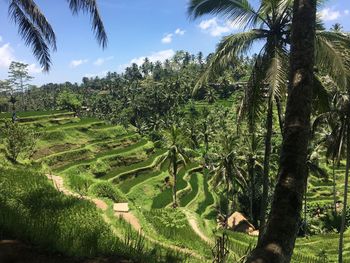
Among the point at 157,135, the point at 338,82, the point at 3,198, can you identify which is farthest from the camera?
the point at 157,135

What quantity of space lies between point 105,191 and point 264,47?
973 cm

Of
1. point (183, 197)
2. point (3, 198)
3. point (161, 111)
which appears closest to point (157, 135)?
point (161, 111)

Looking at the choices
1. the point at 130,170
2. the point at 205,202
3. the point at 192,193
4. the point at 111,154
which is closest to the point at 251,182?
the point at 205,202

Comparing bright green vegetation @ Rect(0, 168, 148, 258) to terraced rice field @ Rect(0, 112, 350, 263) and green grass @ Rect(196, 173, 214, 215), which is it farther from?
green grass @ Rect(196, 173, 214, 215)

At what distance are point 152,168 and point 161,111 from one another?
63.1 m

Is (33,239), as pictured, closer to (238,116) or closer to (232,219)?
(238,116)

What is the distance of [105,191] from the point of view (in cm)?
1795

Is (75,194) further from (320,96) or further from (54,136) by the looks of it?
(54,136)

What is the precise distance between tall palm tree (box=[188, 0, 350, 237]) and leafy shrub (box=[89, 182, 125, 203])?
24.8 feet

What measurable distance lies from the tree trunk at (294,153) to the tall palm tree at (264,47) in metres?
4.65

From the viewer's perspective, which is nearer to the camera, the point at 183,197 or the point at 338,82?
the point at 338,82

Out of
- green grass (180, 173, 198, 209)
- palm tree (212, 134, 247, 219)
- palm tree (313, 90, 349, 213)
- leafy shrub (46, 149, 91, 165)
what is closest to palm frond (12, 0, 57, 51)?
palm tree (313, 90, 349, 213)

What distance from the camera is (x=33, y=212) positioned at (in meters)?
8.53

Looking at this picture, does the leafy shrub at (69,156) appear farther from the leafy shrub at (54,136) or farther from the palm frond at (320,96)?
the palm frond at (320,96)
